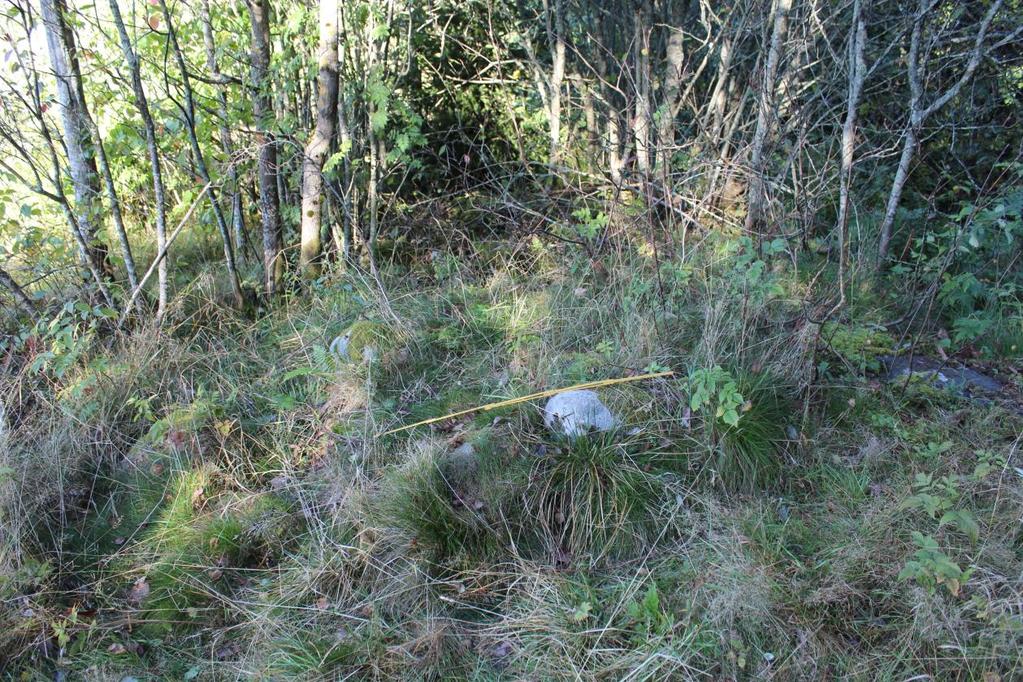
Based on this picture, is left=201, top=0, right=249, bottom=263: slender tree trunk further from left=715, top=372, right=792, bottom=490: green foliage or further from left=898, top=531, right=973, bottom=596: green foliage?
left=898, top=531, right=973, bottom=596: green foliage

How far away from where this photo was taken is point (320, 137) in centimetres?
507

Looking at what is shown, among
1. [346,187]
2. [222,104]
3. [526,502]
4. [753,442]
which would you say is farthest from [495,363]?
[222,104]

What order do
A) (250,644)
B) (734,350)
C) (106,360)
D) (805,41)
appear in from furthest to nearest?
Result: (805,41) < (106,360) < (734,350) < (250,644)

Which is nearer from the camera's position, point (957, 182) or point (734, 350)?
point (734, 350)

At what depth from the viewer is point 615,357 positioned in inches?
155

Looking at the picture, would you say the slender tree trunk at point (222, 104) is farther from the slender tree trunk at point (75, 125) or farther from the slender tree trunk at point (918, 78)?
the slender tree trunk at point (918, 78)

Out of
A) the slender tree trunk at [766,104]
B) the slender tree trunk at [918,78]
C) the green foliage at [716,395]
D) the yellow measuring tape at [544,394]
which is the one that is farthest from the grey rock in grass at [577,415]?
the slender tree trunk at [918,78]

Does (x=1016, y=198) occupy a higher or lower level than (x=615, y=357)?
higher

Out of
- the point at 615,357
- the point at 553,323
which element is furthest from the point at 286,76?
the point at 615,357

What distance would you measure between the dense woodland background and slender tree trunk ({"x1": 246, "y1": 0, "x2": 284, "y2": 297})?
29 millimetres

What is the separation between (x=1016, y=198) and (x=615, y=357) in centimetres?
289

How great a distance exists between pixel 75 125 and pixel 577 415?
A: 3.71 metres

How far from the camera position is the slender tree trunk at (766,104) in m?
4.69

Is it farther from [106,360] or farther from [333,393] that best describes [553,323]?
[106,360]
